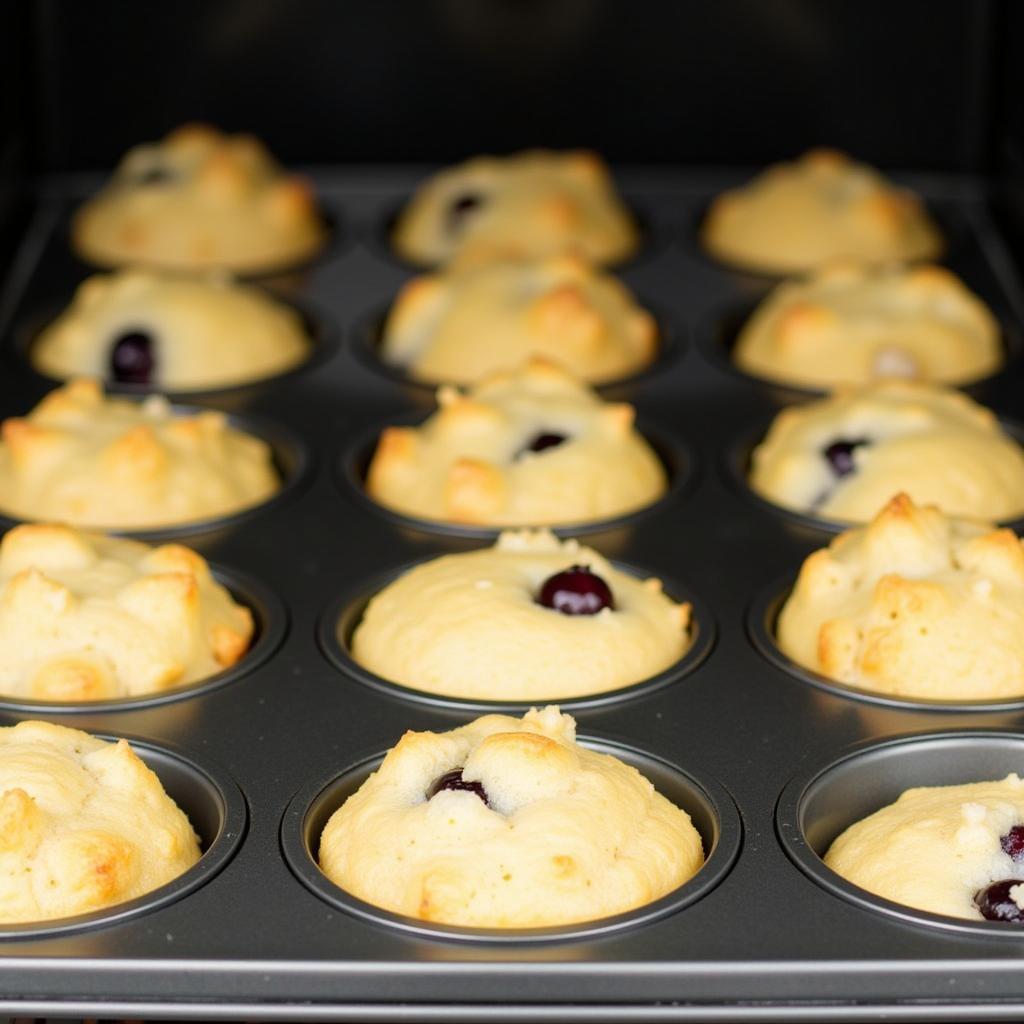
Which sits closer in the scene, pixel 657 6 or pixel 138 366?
pixel 138 366

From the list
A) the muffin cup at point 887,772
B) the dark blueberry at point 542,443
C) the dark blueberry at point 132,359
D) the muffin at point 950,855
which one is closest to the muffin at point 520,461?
the dark blueberry at point 542,443

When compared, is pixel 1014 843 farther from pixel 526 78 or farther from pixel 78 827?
pixel 526 78

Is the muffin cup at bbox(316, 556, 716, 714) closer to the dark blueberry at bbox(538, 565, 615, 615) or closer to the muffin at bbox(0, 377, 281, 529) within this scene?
the dark blueberry at bbox(538, 565, 615, 615)

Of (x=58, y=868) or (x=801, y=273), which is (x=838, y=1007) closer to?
(x=58, y=868)

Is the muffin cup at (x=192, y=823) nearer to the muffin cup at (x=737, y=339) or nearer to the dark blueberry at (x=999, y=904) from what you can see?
the dark blueberry at (x=999, y=904)

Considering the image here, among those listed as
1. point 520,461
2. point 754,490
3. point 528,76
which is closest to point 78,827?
point 520,461

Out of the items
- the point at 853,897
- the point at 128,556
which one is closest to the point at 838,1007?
the point at 853,897
